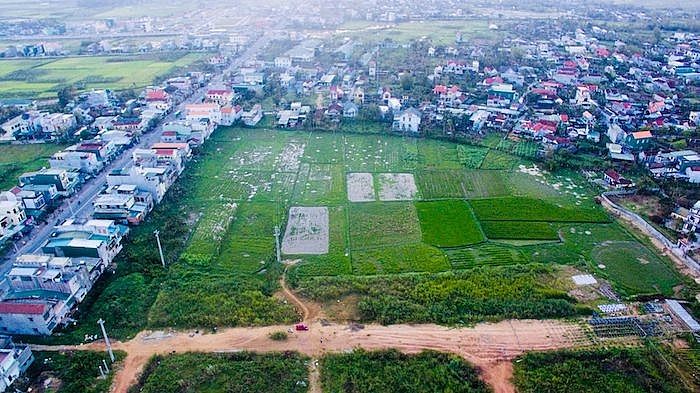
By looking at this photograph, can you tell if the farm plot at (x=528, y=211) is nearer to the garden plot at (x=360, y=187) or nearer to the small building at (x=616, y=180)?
the small building at (x=616, y=180)

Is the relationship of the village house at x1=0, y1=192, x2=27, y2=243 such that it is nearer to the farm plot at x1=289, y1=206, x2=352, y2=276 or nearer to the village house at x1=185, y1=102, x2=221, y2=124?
the farm plot at x1=289, y1=206, x2=352, y2=276

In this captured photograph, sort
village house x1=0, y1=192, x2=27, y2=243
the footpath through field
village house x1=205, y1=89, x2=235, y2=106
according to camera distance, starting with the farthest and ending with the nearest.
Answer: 1. village house x1=205, y1=89, x2=235, y2=106
2. village house x1=0, y1=192, x2=27, y2=243
3. the footpath through field

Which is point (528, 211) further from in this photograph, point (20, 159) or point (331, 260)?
point (20, 159)

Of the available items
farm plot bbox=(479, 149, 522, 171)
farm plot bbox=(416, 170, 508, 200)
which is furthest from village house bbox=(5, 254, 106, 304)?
farm plot bbox=(479, 149, 522, 171)

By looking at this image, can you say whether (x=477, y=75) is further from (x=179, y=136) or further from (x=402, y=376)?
(x=402, y=376)

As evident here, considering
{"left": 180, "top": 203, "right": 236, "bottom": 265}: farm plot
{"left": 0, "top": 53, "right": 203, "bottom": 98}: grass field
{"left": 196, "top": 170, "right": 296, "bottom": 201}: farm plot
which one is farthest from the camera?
{"left": 0, "top": 53, "right": 203, "bottom": 98}: grass field

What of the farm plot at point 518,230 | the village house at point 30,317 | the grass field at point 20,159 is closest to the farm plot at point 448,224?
A: the farm plot at point 518,230
